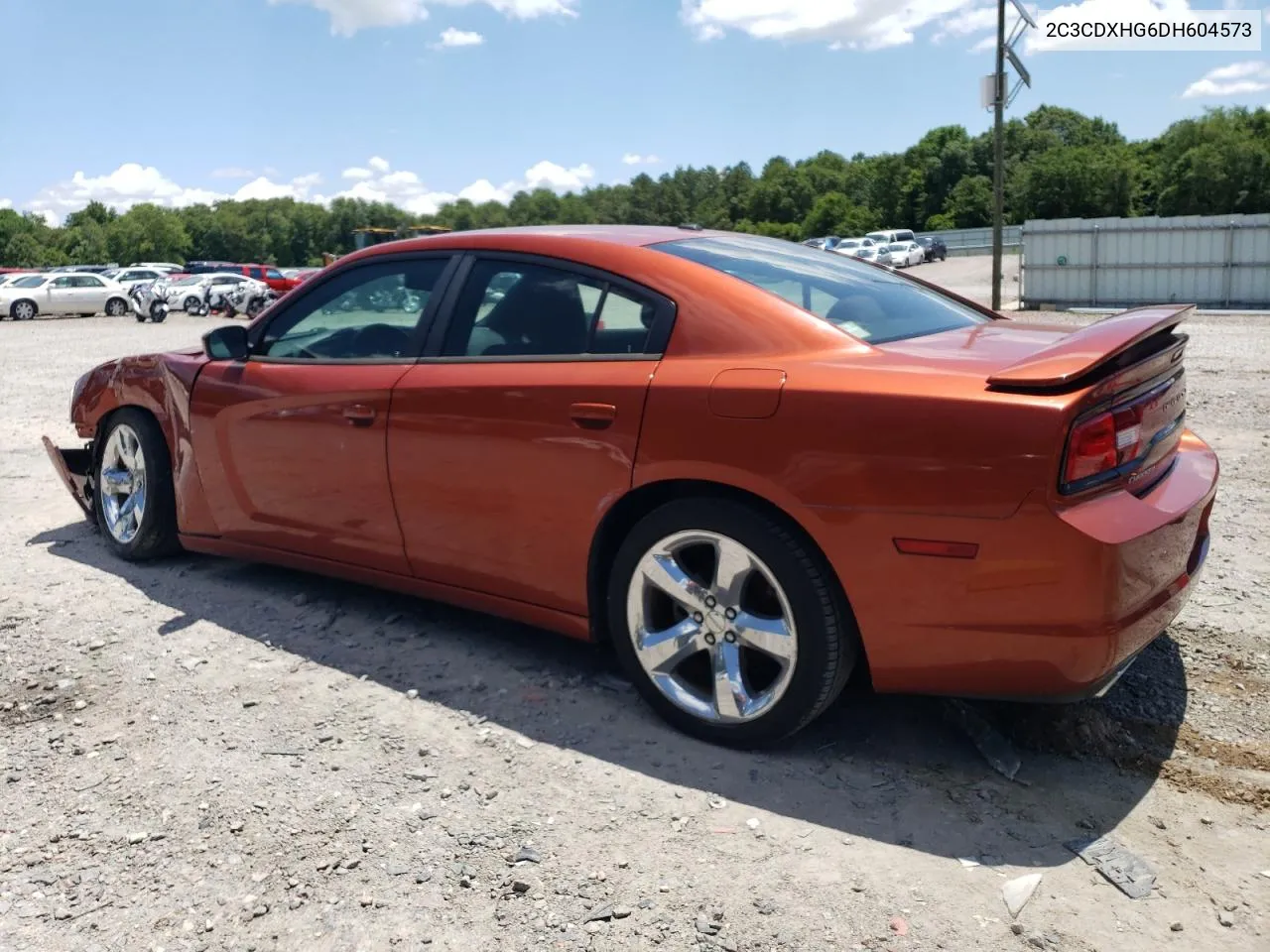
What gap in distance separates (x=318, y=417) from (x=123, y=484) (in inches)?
65.7

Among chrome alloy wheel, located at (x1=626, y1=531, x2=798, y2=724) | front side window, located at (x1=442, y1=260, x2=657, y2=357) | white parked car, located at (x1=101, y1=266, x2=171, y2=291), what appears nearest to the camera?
chrome alloy wheel, located at (x1=626, y1=531, x2=798, y2=724)

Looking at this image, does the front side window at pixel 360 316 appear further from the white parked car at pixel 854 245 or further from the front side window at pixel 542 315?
the white parked car at pixel 854 245

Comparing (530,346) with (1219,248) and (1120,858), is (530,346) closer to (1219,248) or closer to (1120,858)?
(1120,858)

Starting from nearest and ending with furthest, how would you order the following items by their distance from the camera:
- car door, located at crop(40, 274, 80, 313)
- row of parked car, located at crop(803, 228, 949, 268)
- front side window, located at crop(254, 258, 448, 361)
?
1. front side window, located at crop(254, 258, 448, 361)
2. car door, located at crop(40, 274, 80, 313)
3. row of parked car, located at crop(803, 228, 949, 268)

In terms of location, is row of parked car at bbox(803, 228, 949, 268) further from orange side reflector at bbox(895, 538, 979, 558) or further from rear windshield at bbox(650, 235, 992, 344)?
orange side reflector at bbox(895, 538, 979, 558)

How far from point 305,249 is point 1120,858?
158500 millimetres

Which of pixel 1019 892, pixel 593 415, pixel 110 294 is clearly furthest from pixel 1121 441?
pixel 110 294

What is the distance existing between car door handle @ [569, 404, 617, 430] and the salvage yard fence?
2429 cm

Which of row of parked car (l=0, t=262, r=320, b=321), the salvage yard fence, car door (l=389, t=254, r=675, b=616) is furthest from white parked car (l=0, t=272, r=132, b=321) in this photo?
car door (l=389, t=254, r=675, b=616)

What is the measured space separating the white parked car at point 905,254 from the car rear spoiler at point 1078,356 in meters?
51.1

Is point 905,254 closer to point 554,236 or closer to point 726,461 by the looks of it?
point 554,236

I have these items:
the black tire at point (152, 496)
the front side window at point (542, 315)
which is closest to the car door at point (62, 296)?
the black tire at point (152, 496)

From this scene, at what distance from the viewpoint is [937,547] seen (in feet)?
8.86

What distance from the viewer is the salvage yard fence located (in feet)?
78.6
